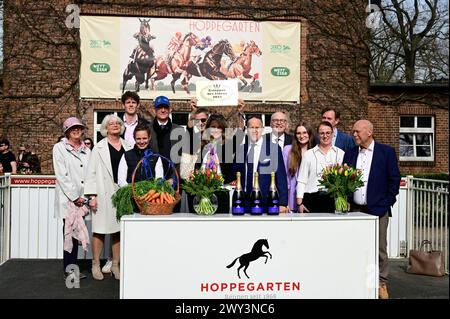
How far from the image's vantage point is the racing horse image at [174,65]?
49.7 ft

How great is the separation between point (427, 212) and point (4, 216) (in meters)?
5.99

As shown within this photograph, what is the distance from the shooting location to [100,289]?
228 inches

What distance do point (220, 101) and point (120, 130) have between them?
3.83 meters

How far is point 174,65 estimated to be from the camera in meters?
Answer: 15.2

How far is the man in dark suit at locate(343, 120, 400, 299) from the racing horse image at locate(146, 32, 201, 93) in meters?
10.4

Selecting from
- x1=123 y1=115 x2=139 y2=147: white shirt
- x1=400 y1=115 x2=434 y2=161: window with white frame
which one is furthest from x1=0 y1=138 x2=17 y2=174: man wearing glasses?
x1=400 y1=115 x2=434 y2=161: window with white frame

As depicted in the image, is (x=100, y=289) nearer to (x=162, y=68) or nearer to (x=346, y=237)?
(x=346, y=237)

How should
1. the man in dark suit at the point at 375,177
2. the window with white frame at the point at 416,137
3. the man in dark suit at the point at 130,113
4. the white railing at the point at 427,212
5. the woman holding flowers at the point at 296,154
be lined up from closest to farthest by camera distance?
the man in dark suit at the point at 375,177 < the woman holding flowers at the point at 296,154 < the man in dark suit at the point at 130,113 < the white railing at the point at 427,212 < the window with white frame at the point at 416,137

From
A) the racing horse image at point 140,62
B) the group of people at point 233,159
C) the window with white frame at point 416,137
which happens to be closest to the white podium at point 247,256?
the group of people at point 233,159

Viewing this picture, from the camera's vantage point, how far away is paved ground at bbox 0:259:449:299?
18.4 feet

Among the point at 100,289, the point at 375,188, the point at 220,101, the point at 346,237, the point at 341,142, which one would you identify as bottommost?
the point at 100,289

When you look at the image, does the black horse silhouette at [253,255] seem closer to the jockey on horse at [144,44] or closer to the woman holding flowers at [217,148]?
the woman holding flowers at [217,148]

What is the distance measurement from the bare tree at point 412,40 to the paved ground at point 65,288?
15.8 m
